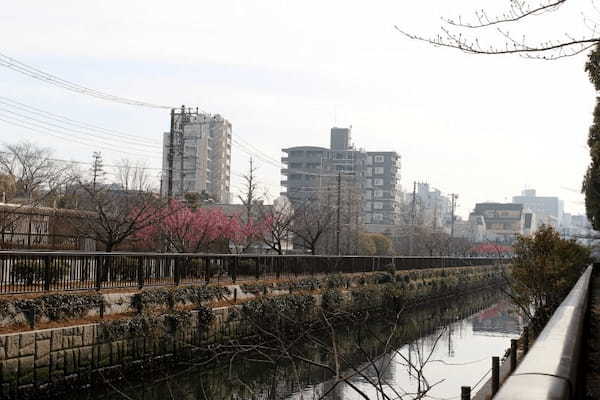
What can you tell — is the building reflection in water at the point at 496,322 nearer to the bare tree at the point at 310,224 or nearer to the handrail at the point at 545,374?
the bare tree at the point at 310,224

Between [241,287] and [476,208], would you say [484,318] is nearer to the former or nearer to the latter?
[241,287]

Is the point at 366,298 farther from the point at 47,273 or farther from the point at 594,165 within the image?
the point at 47,273

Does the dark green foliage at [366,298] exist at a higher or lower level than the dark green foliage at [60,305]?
lower

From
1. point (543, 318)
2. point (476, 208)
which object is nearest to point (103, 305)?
point (543, 318)

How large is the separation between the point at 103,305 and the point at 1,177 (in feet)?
118

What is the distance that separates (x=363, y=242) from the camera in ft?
240

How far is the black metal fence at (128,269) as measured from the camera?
14461 millimetres

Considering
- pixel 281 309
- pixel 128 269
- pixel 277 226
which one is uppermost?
pixel 277 226

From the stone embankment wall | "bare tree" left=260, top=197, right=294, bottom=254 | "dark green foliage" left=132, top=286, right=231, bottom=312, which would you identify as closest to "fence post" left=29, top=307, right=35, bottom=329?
the stone embankment wall

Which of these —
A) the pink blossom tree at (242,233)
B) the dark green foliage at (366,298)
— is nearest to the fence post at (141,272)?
the dark green foliage at (366,298)

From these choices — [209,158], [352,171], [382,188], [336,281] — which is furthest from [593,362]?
[382,188]

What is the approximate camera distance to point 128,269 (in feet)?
57.4

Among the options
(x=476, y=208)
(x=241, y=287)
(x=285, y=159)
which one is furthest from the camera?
(x=476, y=208)

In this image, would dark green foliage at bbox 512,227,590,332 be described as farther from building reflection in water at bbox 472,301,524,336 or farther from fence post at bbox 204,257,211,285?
fence post at bbox 204,257,211,285
